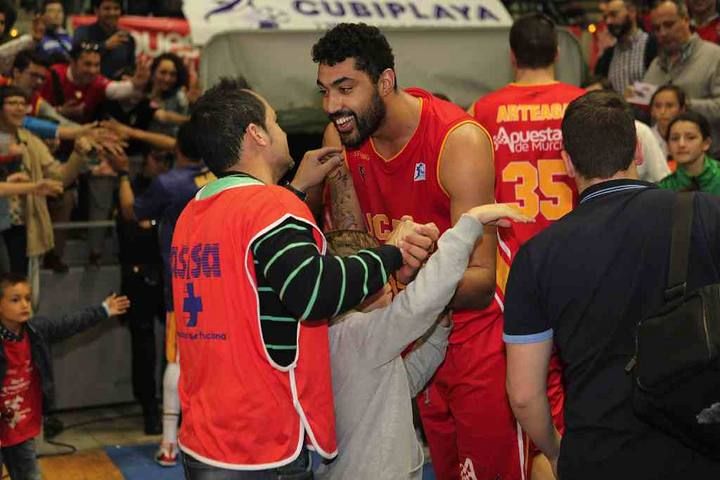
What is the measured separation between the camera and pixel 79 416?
8.69 meters

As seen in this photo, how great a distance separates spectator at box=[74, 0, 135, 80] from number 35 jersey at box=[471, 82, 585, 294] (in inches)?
207

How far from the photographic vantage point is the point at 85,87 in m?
9.21

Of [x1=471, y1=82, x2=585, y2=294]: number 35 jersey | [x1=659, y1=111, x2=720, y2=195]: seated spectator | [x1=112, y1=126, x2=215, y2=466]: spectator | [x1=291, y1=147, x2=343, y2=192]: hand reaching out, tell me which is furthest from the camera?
[x1=112, y1=126, x2=215, y2=466]: spectator

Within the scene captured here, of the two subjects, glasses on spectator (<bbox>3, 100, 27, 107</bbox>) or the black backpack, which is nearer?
the black backpack

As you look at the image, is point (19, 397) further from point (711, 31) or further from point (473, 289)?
point (711, 31)

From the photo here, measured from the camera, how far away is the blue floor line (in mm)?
7141

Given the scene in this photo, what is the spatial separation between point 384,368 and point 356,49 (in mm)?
1240

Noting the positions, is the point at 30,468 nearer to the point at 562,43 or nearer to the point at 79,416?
the point at 79,416

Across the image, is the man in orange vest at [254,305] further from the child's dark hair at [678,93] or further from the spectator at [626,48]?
the spectator at [626,48]

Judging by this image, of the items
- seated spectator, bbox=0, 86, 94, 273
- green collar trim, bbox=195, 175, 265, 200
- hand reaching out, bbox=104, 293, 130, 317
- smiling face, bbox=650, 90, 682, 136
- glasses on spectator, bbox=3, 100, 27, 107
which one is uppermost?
glasses on spectator, bbox=3, 100, 27, 107

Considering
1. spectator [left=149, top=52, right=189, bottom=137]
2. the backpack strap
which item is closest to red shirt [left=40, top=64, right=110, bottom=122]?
spectator [left=149, top=52, right=189, bottom=137]

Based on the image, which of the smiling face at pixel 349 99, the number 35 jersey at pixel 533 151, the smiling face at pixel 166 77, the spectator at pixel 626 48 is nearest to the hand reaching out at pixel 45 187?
the smiling face at pixel 166 77

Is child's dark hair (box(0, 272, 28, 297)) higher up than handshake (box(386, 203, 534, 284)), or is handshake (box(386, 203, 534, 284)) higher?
→ handshake (box(386, 203, 534, 284))

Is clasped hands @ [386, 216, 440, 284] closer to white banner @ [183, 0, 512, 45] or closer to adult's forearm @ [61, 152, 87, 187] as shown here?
white banner @ [183, 0, 512, 45]
